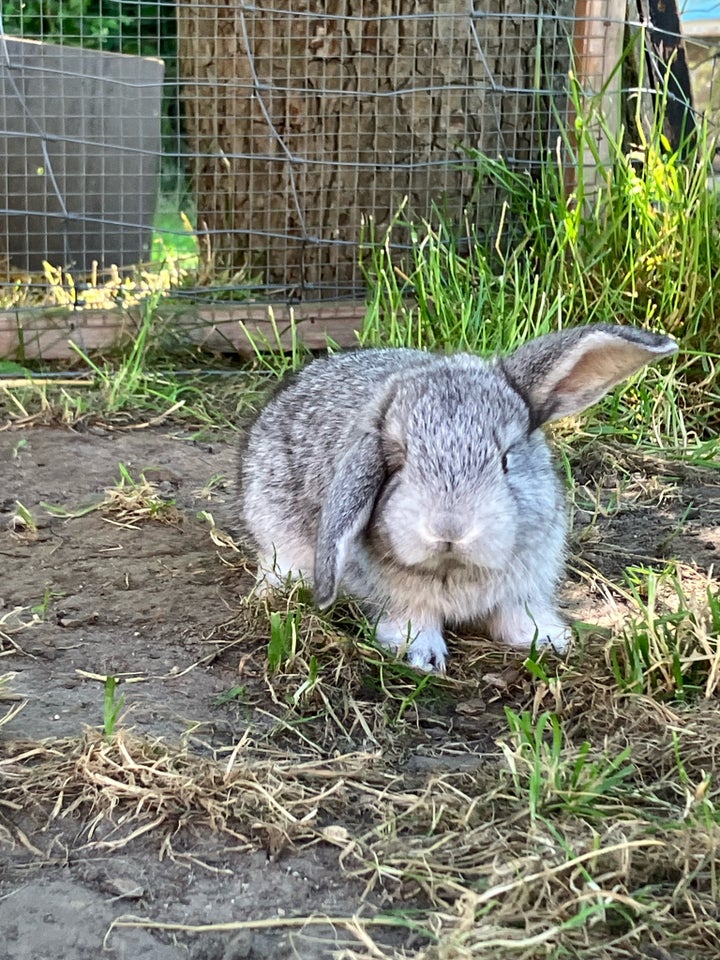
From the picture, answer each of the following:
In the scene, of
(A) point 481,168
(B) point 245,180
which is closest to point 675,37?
(A) point 481,168

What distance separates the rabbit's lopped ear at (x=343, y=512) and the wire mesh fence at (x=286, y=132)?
246cm

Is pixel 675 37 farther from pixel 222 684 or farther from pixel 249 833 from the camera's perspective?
pixel 249 833

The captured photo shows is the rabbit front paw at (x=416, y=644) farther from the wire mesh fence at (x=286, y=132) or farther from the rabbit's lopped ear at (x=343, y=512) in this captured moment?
the wire mesh fence at (x=286, y=132)

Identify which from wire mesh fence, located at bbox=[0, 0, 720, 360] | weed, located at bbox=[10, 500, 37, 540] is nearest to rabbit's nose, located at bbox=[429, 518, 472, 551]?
weed, located at bbox=[10, 500, 37, 540]

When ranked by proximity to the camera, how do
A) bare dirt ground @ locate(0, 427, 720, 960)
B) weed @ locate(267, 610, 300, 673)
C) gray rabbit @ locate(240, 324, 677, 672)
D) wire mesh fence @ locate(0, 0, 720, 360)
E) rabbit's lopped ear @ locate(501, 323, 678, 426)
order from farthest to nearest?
wire mesh fence @ locate(0, 0, 720, 360) → rabbit's lopped ear @ locate(501, 323, 678, 426) → weed @ locate(267, 610, 300, 673) → gray rabbit @ locate(240, 324, 677, 672) → bare dirt ground @ locate(0, 427, 720, 960)

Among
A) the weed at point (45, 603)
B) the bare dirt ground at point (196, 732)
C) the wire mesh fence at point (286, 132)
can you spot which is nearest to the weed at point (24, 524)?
the bare dirt ground at point (196, 732)

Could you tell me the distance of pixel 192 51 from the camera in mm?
5691

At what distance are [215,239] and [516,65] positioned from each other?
5.54 feet

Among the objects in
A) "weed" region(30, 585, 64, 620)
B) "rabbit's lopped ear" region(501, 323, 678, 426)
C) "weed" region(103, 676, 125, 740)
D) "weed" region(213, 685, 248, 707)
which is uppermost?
"rabbit's lopped ear" region(501, 323, 678, 426)

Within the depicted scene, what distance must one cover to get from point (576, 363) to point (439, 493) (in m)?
0.64

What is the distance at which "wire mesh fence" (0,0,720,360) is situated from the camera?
17.6 ft

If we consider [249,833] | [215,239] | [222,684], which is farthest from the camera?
[215,239]

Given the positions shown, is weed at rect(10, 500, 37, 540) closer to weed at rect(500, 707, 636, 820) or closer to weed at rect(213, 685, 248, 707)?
weed at rect(213, 685, 248, 707)

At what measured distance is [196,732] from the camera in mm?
2625
